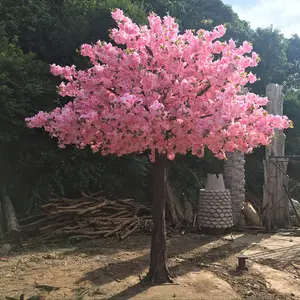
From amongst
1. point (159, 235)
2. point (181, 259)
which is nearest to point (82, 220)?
point (181, 259)

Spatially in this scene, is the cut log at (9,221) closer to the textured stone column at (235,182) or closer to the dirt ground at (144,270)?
the dirt ground at (144,270)

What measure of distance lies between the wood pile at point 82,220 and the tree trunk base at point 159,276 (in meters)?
3.34

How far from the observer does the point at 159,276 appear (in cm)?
567

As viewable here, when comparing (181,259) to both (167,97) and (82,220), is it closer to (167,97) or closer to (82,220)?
(82,220)

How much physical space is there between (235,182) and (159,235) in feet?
19.3

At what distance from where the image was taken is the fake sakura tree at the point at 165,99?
185 inches

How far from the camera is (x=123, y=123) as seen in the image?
4.51m

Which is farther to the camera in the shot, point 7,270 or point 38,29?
point 38,29

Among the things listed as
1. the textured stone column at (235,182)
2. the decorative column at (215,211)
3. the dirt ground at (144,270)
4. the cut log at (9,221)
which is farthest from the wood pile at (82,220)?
the textured stone column at (235,182)

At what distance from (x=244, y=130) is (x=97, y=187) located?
726cm

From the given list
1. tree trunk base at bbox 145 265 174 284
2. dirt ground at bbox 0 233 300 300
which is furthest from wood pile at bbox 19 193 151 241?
tree trunk base at bbox 145 265 174 284

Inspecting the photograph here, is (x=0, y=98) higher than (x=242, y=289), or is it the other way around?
(x=0, y=98)

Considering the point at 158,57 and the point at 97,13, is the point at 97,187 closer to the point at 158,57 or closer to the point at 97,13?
the point at 97,13

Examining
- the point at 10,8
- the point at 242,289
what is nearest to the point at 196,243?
the point at 242,289
